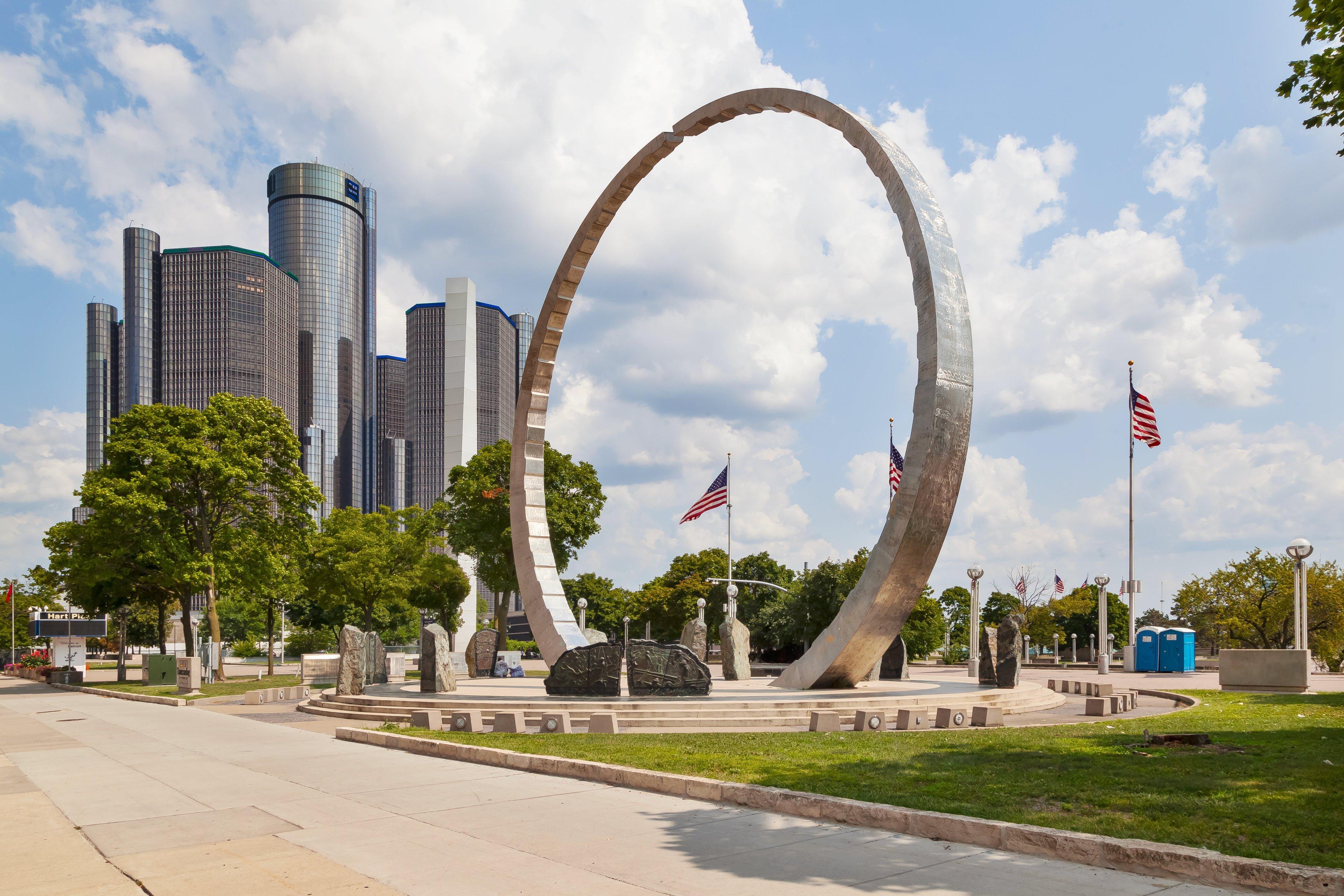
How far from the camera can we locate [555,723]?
15.7m

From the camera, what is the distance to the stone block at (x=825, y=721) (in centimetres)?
1489

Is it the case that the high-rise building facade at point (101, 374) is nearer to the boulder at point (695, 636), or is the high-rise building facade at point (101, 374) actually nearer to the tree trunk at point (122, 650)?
the tree trunk at point (122, 650)

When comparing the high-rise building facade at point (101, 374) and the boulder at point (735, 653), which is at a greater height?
the high-rise building facade at point (101, 374)

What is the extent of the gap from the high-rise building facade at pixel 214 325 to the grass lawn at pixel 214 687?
125562mm

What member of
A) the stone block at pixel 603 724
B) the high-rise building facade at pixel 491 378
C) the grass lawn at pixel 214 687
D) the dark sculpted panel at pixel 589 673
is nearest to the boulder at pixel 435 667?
the dark sculpted panel at pixel 589 673

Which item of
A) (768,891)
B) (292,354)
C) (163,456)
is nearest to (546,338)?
(163,456)

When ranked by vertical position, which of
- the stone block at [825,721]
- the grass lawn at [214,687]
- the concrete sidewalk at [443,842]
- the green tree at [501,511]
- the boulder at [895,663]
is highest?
the green tree at [501,511]

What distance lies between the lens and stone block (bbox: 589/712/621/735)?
15.5 meters

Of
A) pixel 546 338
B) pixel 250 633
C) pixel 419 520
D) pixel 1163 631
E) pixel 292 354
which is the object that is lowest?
pixel 250 633

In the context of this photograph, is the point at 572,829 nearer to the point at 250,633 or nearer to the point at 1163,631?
the point at 1163,631

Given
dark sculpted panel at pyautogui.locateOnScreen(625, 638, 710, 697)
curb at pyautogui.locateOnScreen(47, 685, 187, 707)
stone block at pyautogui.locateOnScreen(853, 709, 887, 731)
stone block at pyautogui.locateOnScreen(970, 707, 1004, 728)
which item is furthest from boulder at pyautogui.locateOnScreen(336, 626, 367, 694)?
stone block at pyautogui.locateOnScreen(970, 707, 1004, 728)

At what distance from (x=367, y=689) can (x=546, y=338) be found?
36.1 ft

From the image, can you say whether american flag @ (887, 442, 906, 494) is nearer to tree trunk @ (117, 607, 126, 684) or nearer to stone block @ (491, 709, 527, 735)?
stone block @ (491, 709, 527, 735)

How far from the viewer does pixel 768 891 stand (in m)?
6.34
